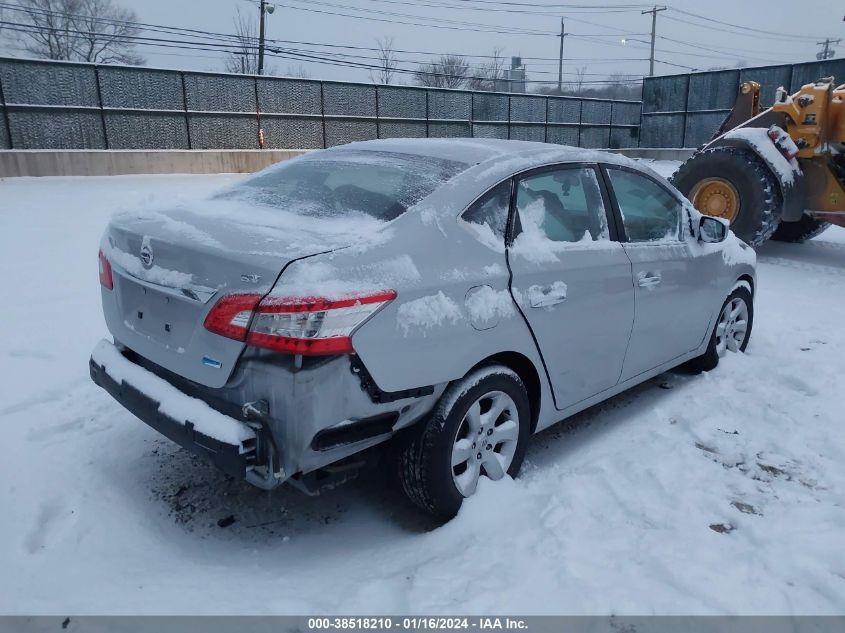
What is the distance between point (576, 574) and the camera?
242cm

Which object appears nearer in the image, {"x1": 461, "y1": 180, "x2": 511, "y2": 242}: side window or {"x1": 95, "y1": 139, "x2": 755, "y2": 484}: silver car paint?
{"x1": 95, "y1": 139, "x2": 755, "y2": 484}: silver car paint

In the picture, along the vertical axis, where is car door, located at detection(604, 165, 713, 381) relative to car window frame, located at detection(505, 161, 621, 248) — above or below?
below

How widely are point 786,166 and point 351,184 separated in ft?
21.9

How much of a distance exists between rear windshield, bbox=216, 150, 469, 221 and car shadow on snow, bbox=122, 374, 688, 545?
1131 mm

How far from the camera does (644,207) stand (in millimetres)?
3816

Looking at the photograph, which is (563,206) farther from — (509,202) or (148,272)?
(148,272)

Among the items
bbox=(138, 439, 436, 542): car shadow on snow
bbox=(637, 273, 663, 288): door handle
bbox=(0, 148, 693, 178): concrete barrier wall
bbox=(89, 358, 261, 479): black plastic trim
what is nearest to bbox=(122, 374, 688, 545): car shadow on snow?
bbox=(138, 439, 436, 542): car shadow on snow

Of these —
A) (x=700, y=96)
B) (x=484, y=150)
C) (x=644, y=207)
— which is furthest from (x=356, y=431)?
(x=700, y=96)

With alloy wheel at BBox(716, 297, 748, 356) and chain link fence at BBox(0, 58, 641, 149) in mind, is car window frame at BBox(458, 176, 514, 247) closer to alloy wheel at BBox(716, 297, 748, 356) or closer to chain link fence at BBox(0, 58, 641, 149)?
alloy wheel at BBox(716, 297, 748, 356)

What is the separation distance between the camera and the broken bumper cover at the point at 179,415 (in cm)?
223

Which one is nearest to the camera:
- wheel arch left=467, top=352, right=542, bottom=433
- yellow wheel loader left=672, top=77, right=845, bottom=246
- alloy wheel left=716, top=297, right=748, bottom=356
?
wheel arch left=467, top=352, right=542, bottom=433

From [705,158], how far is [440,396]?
7.01 meters

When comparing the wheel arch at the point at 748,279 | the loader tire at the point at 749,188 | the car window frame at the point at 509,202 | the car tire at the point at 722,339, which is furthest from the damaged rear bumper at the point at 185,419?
the loader tire at the point at 749,188

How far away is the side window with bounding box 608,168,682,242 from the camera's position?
360 cm
